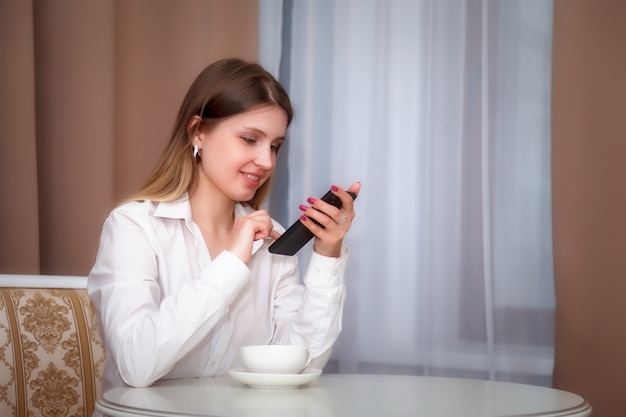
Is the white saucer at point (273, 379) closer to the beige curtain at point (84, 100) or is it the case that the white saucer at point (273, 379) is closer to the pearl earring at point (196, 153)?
the pearl earring at point (196, 153)

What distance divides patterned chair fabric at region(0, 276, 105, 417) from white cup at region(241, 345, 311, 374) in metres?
0.64

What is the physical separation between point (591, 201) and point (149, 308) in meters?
1.22

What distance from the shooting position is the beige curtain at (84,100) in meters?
2.32

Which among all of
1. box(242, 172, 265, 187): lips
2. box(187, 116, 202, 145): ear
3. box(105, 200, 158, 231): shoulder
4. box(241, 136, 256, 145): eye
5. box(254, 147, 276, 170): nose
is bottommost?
box(105, 200, 158, 231): shoulder

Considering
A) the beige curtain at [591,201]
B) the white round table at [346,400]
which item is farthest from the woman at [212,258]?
the beige curtain at [591,201]

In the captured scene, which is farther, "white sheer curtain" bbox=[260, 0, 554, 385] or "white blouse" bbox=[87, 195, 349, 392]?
"white sheer curtain" bbox=[260, 0, 554, 385]

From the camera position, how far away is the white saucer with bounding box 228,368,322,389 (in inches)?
50.8

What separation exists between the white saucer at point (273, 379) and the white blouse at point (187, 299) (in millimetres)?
161

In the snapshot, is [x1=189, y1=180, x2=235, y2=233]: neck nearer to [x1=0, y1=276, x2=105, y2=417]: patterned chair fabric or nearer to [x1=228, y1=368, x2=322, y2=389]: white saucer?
[x1=0, y1=276, x2=105, y2=417]: patterned chair fabric

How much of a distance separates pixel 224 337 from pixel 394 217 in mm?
855

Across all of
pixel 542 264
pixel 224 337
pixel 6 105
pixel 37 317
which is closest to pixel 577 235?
pixel 542 264

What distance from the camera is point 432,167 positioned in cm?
237

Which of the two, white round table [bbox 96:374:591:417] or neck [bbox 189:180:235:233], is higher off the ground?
neck [bbox 189:180:235:233]

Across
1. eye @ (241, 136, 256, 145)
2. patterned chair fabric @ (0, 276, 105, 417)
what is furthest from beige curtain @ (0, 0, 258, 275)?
eye @ (241, 136, 256, 145)
